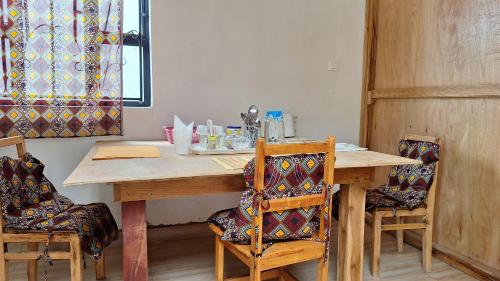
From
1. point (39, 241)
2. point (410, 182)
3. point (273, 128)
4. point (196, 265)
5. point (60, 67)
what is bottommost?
point (196, 265)

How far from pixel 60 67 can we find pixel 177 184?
1380 millimetres

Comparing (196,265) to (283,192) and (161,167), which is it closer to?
(161,167)

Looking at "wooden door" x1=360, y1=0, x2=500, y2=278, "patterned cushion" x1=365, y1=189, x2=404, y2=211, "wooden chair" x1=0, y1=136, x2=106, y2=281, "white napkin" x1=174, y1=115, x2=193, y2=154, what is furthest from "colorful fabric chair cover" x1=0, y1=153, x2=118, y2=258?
"wooden door" x1=360, y1=0, x2=500, y2=278

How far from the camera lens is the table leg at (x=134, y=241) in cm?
145

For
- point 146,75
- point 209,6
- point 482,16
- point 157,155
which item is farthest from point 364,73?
point 157,155

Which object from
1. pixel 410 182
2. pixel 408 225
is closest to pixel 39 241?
pixel 408 225

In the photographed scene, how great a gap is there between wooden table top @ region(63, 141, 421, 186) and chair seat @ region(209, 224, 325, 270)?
0.33m

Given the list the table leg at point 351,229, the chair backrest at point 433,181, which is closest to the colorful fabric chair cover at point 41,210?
the table leg at point 351,229

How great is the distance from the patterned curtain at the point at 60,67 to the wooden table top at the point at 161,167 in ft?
2.37

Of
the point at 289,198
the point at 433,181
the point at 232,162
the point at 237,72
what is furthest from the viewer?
the point at 237,72

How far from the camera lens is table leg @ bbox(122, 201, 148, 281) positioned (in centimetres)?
145

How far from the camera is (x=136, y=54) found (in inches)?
103

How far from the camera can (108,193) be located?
8.61 ft

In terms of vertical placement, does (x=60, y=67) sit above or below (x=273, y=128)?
above
